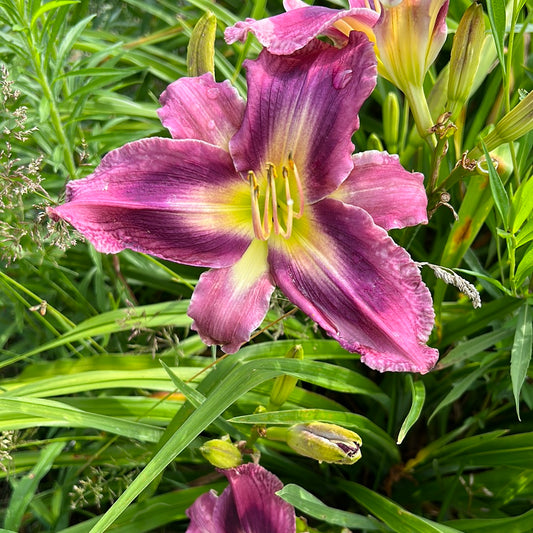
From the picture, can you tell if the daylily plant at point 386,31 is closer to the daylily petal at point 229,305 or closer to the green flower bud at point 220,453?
the daylily petal at point 229,305

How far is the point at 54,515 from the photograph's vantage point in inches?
42.1

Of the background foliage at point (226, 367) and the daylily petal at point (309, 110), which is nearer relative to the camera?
the daylily petal at point (309, 110)

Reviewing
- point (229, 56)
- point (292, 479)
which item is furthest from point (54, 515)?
point (229, 56)

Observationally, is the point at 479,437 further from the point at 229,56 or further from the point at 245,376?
the point at 229,56

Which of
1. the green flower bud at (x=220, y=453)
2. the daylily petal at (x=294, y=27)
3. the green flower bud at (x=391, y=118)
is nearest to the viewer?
the daylily petal at (x=294, y=27)

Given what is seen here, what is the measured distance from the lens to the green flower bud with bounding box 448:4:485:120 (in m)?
0.69

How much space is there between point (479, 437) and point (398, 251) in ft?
1.53

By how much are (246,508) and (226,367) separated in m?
0.20

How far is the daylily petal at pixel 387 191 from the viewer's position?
0.71 m

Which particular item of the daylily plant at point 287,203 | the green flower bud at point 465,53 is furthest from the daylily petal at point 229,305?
the green flower bud at point 465,53

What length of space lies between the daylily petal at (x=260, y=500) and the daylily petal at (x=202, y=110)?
0.44 m

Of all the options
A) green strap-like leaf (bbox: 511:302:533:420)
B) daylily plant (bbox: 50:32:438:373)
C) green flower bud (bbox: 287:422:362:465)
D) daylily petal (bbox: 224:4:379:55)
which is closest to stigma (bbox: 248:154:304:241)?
daylily plant (bbox: 50:32:438:373)

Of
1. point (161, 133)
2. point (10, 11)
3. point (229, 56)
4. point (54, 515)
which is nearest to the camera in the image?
point (10, 11)

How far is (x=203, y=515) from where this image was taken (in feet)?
2.89
